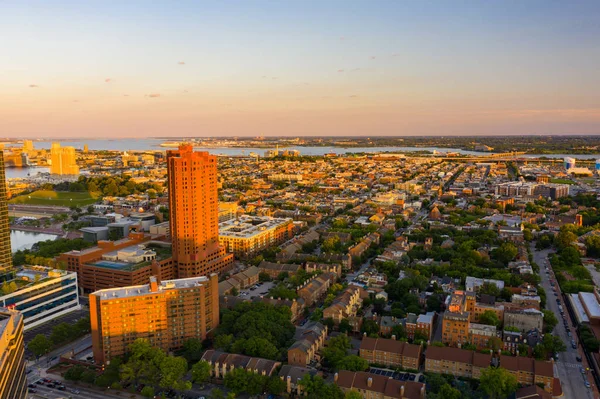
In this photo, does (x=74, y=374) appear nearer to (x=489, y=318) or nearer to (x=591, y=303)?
(x=489, y=318)

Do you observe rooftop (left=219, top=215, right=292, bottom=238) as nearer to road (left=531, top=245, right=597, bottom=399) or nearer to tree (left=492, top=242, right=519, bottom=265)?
tree (left=492, top=242, right=519, bottom=265)

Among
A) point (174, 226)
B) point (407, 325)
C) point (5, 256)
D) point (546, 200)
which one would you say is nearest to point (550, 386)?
point (407, 325)

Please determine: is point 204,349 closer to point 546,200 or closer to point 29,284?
point 29,284

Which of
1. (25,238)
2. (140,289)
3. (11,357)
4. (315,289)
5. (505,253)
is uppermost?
(11,357)

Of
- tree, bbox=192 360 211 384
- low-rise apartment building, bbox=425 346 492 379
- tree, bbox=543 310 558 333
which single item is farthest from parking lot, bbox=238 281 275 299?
tree, bbox=543 310 558 333

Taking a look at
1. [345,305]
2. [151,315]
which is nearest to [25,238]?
[151,315]
